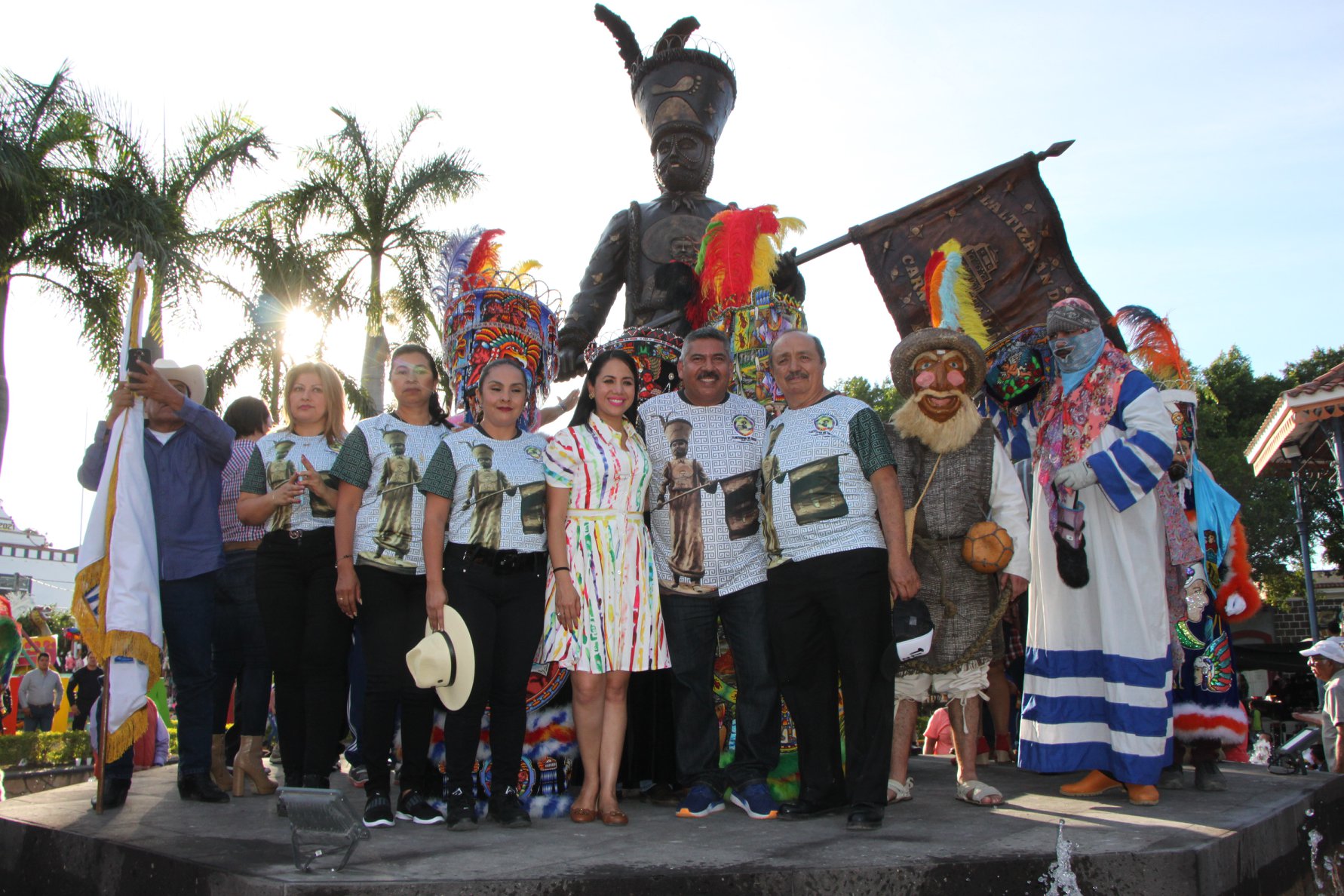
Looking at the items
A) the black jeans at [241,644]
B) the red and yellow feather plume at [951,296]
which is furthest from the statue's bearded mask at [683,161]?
the black jeans at [241,644]

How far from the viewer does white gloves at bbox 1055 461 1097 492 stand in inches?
167

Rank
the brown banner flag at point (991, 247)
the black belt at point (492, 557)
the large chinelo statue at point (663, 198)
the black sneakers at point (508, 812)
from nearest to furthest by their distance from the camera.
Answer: the black sneakers at point (508, 812)
the black belt at point (492, 557)
the brown banner flag at point (991, 247)
the large chinelo statue at point (663, 198)

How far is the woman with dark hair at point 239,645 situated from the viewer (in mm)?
4680

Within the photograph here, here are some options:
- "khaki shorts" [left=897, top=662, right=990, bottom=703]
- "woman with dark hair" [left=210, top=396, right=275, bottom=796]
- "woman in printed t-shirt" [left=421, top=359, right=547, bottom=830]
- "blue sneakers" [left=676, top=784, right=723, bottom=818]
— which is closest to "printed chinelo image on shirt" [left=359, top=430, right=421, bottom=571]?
"woman in printed t-shirt" [left=421, top=359, right=547, bottom=830]

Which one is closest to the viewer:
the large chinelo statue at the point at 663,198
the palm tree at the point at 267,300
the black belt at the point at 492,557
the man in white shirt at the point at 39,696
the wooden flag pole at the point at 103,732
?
the black belt at the point at 492,557

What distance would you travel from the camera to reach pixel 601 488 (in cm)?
413

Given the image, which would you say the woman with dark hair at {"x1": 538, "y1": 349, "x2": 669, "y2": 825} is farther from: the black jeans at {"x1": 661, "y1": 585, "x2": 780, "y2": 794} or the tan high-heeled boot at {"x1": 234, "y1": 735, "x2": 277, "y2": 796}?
the tan high-heeled boot at {"x1": 234, "y1": 735, "x2": 277, "y2": 796}

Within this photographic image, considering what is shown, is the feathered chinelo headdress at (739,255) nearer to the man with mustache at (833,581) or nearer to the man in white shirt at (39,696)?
the man with mustache at (833,581)

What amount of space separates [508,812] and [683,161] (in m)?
4.40

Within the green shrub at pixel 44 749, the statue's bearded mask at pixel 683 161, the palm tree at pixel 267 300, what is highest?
the palm tree at pixel 267 300

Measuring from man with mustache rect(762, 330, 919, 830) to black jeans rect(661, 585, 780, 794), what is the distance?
11cm

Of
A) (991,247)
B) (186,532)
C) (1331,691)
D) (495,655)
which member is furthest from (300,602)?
(1331,691)

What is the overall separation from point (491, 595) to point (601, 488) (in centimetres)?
59

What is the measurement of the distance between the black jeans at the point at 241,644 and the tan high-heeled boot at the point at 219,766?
9 cm
